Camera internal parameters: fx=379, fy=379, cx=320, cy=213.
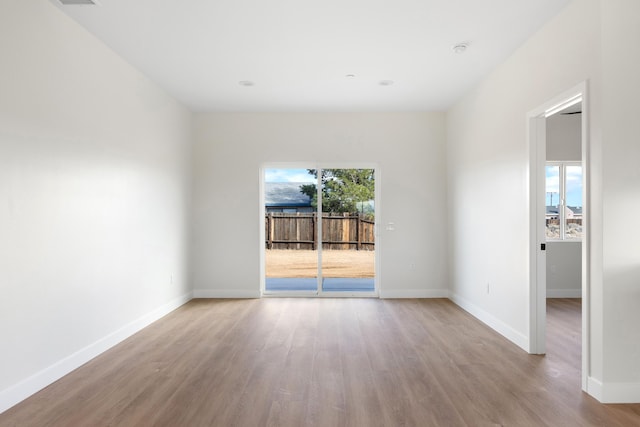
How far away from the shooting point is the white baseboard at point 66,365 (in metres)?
2.45

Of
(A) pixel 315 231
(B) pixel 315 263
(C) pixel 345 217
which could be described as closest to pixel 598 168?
(C) pixel 345 217

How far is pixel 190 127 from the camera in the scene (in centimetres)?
570

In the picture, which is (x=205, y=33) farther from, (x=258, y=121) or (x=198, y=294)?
(x=198, y=294)

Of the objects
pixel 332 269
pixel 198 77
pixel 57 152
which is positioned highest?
pixel 198 77

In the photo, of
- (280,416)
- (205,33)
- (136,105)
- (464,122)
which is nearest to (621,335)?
(280,416)

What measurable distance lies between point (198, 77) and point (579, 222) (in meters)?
5.85

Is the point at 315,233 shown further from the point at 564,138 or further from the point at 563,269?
the point at 564,138

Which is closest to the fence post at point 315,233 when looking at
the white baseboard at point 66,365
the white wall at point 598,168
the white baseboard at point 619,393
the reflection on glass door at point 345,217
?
the reflection on glass door at point 345,217

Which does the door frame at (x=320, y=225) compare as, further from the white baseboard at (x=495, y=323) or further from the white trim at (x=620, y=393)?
the white trim at (x=620, y=393)

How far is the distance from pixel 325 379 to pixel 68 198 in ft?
8.09

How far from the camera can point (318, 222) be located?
5840 mm

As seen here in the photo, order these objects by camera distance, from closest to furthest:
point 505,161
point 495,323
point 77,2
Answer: point 77,2 < point 505,161 < point 495,323

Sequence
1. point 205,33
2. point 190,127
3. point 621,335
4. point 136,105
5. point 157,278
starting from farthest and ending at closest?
point 190,127, point 157,278, point 136,105, point 205,33, point 621,335

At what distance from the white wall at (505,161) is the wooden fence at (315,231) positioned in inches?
53.9
